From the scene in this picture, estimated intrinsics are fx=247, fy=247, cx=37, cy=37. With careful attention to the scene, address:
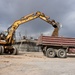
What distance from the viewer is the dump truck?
29828mm

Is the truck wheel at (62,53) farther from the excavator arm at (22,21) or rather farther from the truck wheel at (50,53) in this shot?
the excavator arm at (22,21)

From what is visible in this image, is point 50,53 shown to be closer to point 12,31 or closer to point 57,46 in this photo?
point 57,46

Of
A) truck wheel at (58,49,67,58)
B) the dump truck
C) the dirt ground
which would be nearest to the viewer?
the dirt ground

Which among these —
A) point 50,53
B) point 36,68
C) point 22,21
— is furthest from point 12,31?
point 36,68

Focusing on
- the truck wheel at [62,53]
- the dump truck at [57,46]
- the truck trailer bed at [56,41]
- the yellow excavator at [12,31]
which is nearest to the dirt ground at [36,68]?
the truck trailer bed at [56,41]

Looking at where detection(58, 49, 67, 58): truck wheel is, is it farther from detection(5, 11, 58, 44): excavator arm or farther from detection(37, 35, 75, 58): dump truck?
detection(5, 11, 58, 44): excavator arm

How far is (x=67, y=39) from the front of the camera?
30.1m

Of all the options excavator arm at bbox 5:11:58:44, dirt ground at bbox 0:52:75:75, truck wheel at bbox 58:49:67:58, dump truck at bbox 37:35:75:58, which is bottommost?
dirt ground at bbox 0:52:75:75

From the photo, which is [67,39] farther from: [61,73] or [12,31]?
[61,73]

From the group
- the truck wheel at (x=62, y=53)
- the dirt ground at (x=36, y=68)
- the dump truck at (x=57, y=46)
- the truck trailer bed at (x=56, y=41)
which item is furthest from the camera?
the truck wheel at (x=62, y=53)

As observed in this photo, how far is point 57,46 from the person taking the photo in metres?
30.3

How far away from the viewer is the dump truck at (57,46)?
2983 centimetres

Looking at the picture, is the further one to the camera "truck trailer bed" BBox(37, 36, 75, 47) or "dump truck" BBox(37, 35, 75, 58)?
"dump truck" BBox(37, 35, 75, 58)

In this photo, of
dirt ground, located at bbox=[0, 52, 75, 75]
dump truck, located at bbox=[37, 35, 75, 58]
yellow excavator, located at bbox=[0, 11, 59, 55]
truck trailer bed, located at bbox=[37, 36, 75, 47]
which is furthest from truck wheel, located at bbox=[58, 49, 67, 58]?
dirt ground, located at bbox=[0, 52, 75, 75]
